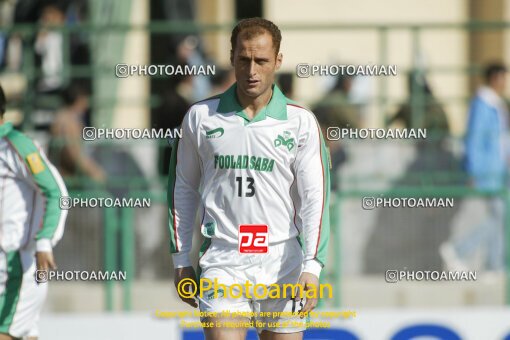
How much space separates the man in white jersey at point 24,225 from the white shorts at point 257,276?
3.91 feet

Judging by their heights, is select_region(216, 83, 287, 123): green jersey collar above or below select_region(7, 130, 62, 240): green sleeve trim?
above

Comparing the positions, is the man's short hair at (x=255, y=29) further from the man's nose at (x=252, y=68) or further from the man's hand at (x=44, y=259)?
the man's hand at (x=44, y=259)

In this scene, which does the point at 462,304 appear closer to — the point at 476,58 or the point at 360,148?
the point at 360,148

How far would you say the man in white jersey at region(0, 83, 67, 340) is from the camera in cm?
721

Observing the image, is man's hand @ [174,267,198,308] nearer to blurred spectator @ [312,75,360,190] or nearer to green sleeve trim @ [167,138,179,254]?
green sleeve trim @ [167,138,179,254]

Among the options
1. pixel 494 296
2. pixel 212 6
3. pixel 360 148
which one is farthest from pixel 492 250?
pixel 212 6

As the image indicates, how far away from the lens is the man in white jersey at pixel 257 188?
20.5ft

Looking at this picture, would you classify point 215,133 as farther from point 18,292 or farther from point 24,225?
point 18,292

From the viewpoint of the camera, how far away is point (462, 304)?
1034cm

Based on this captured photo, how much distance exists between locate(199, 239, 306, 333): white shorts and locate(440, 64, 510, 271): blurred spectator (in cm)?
403

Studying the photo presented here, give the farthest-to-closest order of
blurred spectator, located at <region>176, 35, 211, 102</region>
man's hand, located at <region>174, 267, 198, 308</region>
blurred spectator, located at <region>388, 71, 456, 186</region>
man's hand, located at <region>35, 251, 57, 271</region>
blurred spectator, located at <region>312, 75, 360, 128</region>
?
blurred spectator, located at <region>176, 35, 211, 102</region>, blurred spectator, located at <region>388, 71, 456, 186</region>, blurred spectator, located at <region>312, 75, 360, 128</region>, man's hand, located at <region>35, 251, 57, 271</region>, man's hand, located at <region>174, 267, 198, 308</region>

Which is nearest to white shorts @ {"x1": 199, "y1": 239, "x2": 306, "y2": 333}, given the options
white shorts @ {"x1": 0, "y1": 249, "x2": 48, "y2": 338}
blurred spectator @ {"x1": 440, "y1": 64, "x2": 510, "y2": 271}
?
white shorts @ {"x1": 0, "y1": 249, "x2": 48, "y2": 338}

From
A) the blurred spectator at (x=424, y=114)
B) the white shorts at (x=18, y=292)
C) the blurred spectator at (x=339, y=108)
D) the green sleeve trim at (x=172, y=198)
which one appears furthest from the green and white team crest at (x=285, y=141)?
the blurred spectator at (x=424, y=114)

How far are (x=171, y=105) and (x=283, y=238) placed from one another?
15.0 feet
